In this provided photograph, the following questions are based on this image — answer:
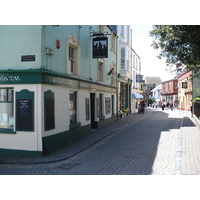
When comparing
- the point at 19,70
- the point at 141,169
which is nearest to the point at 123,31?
the point at 19,70

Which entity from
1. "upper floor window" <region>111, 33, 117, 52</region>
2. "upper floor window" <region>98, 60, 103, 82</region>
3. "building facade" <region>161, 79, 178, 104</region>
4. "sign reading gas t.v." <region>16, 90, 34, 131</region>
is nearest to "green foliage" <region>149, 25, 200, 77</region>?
"upper floor window" <region>98, 60, 103, 82</region>

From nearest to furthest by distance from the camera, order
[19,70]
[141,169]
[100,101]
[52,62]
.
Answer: [141,169] → [19,70] → [52,62] → [100,101]

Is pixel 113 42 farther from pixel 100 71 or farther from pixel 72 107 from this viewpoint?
pixel 72 107

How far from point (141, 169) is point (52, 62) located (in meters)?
5.35

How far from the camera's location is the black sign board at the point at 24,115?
872cm

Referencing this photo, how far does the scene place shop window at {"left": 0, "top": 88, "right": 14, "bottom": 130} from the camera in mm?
9109

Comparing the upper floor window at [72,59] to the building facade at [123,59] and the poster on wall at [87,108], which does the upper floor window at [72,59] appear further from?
the building facade at [123,59]

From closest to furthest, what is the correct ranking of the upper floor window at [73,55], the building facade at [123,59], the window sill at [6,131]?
1. the window sill at [6,131]
2. the upper floor window at [73,55]
3. the building facade at [123,59]

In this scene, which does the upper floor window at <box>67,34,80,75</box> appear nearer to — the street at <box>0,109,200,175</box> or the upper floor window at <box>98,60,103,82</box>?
the street at <box>0,109,200,175</box>

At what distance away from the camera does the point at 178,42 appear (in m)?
12.8

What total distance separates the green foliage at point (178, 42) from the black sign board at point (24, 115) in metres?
7.96

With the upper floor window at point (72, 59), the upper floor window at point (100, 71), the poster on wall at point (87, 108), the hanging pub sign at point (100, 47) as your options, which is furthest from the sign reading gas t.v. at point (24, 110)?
the upper floor window at point (100, 71)

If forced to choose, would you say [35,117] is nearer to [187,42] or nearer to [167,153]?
[167,153]

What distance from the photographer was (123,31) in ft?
80.4
